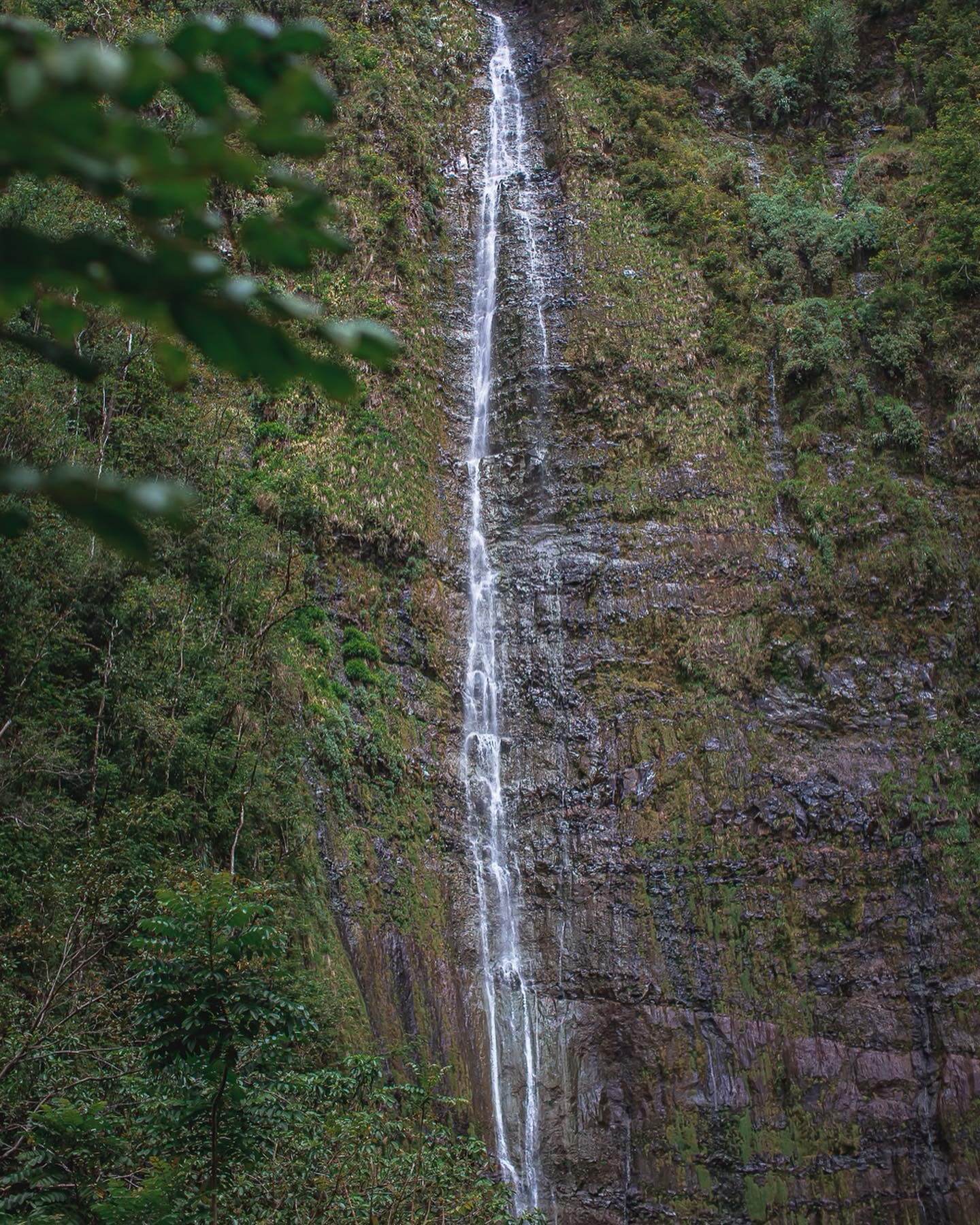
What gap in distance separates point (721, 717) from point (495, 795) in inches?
193

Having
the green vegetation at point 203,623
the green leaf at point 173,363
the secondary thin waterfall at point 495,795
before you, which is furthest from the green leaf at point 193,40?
the secondary thin waterfall at point 495,795

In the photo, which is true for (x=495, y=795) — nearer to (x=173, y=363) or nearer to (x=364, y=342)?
(x=173, y=363)

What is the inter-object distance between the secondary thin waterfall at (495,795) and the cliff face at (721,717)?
258 mm

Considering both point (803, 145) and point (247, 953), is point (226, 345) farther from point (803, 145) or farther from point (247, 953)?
point (803, 145)

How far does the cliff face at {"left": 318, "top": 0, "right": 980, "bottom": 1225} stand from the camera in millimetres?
16641

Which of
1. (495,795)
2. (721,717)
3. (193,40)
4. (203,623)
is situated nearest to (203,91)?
(193,40)

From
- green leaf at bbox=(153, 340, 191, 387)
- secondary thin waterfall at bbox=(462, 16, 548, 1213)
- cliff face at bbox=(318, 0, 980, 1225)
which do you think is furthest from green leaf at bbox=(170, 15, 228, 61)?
secondary thin waterfall at bbox=(462, 16, 548, 1213)

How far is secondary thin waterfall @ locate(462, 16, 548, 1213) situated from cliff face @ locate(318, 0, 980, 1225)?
26 cm

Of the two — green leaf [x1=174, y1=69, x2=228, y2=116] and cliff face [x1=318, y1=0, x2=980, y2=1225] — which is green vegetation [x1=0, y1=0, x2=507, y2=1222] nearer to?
green leaf [x1=174, y1=69, x2=228, y2=116]

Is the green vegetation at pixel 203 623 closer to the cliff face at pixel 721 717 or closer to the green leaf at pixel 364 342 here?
the green leaf at pixel 364 342

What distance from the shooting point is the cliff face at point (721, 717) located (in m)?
16.6

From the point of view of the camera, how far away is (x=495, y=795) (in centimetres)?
1997

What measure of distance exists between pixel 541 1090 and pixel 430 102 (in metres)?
27.8

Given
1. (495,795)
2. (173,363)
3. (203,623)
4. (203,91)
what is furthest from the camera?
(495,795)
